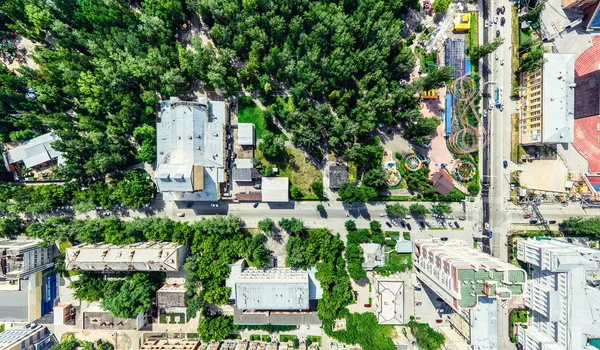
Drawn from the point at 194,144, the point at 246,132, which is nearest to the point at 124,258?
the point at 194,144

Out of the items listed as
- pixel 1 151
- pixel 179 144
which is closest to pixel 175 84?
pixel 179 144

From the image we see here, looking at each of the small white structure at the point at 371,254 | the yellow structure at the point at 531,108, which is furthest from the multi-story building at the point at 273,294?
the yellow structure at the point at 531,108

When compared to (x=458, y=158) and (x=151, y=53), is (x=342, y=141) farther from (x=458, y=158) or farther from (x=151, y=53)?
(x=151, y=53)

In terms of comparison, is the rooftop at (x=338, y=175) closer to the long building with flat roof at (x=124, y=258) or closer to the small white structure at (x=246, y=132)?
the small white structure at (x=246, y=132)

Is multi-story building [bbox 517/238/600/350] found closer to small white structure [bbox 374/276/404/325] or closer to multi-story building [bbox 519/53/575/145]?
multi-story building [bbox 519/53/575/145]

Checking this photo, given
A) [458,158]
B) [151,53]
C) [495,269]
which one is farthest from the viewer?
[458,158]

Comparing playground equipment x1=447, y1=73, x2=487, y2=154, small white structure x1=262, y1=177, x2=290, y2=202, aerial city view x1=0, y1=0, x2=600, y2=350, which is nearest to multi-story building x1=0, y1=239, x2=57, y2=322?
aerial city view x1=0, y1=0, x2=600, y2=350
